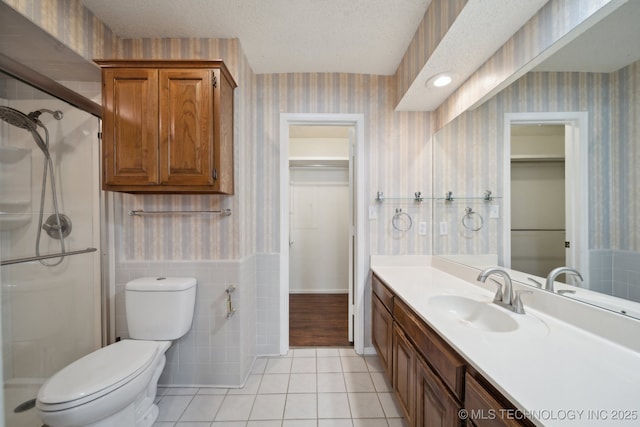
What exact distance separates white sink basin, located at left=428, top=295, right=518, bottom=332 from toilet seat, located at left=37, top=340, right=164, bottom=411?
1.56 meters

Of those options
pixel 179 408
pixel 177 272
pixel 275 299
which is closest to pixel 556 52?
pixel 275 299

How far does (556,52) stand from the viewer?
1.09 metres

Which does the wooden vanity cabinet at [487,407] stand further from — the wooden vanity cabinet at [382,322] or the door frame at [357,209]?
the door frame at [357,209]

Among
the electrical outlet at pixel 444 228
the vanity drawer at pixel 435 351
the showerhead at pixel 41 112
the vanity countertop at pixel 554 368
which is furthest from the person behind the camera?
the electrical outlet at pixel 444 228

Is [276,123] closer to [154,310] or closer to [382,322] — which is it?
[154,310]

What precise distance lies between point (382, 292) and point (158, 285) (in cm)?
153

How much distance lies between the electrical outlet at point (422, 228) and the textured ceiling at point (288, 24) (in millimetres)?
1352

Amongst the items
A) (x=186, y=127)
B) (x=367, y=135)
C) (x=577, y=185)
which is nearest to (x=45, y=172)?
(x=186, y=127)

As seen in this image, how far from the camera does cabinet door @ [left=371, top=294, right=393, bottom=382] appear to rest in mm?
1625

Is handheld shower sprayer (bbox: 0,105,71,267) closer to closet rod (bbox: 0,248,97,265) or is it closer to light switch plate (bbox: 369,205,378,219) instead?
closet rod (bbox: 0,248,97,265)

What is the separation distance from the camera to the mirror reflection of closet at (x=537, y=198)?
111 cm

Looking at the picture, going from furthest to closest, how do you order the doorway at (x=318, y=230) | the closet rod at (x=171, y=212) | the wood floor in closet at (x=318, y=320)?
the doorway at (x=318, y=230)
the wood floor in closet at (x=318, y=320)
the closet rod at (x=171, y=212)

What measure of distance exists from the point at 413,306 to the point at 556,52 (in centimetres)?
133

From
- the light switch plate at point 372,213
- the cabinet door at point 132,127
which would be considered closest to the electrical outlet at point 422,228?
the light switch plate at point 372,213
